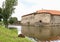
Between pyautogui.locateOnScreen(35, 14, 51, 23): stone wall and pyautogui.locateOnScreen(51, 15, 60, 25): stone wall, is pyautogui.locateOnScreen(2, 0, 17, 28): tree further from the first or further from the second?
pyautogui.locateOnScreen(51, 15, 60, 25): stone wall

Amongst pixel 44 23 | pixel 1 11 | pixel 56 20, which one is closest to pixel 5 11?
pixel 1 11

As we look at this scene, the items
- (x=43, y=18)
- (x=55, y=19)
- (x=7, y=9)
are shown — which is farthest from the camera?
(x=55, y=19)

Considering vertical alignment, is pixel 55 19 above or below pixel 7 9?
below

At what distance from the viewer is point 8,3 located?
4281 centimetres

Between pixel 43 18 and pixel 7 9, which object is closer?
pixel 7 9

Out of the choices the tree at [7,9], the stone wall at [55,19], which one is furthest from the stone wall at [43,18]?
the tree at [7,9]

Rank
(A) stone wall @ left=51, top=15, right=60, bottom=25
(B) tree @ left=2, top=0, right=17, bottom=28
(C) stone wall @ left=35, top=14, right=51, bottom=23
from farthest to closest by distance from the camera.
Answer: (A) stone wall @ left=51, top=15, right=60, bottom=25
(C) stone wall @ left=35, top=14, right=51, bottom=23
(B) tree @ left=2, top=0, right=17, bottom=28

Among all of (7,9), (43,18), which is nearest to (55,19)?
(43,18)

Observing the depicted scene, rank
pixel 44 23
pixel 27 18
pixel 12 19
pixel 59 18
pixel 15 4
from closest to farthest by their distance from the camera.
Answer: pixel 12 19
pixel 15 4
pixel 44 23
pixel 59 18
pixel 27 18

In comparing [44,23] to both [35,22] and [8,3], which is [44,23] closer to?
[35,22]

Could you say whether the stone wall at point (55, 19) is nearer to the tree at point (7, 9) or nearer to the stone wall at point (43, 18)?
the stone wall at point (43, 18)

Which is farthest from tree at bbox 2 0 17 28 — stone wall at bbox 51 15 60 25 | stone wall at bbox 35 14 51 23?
stone wall at bbox 51 15 60 25

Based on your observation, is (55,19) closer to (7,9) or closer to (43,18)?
(43,18)

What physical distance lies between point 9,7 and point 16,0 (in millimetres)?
2032
